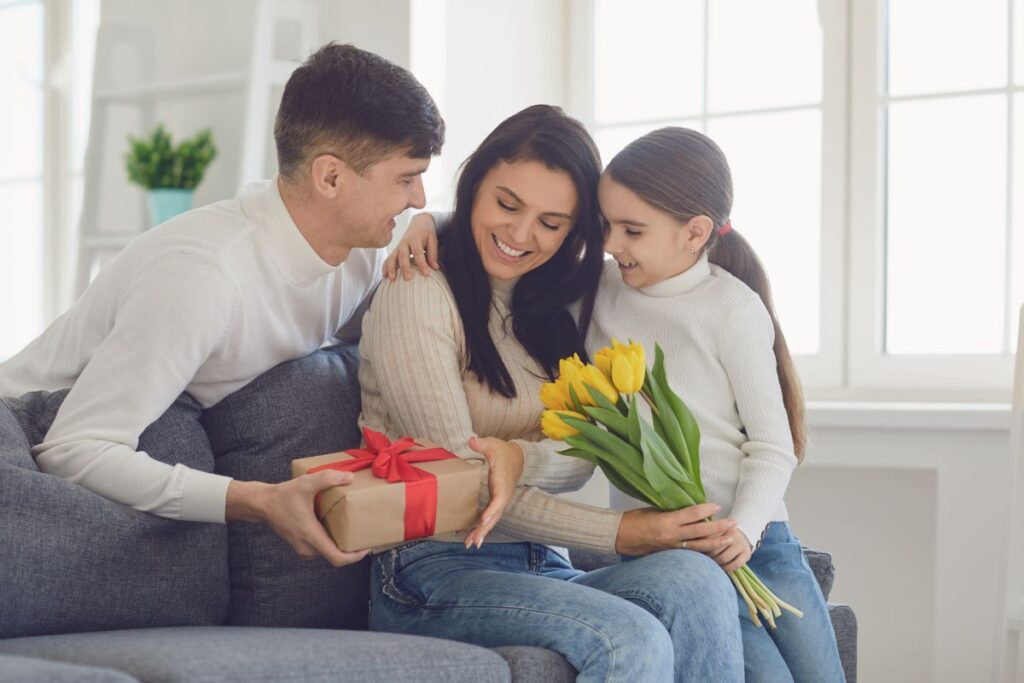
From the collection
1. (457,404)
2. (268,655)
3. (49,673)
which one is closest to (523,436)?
(457,404)

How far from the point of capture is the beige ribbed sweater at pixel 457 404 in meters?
A: 1.67

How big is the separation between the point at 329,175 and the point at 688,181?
58 cm

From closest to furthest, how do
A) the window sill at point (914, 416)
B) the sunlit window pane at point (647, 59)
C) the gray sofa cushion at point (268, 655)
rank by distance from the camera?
1. the gray sofa cushion at point (268, 655)
2. the window sill at point (914, 416)
3. the sunlit window pane at point (647, 59)

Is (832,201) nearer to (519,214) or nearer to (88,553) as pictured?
(519,214)

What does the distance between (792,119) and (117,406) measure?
1952 mm

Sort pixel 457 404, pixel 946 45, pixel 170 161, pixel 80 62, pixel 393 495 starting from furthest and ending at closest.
Result: pixel 80 62, pixel 170 161, pixel 946 45, pixel 457 404, pixel 393 495

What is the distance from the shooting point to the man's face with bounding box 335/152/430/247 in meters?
1.76

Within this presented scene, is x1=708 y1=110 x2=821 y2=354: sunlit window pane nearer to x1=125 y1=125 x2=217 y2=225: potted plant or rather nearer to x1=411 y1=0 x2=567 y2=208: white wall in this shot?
x1=411 y1=0 x2=567 y2=208: white wall

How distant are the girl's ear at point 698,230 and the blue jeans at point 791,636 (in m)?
0.51

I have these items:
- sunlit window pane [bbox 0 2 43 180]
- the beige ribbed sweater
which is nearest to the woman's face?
the beige ribbed sweater

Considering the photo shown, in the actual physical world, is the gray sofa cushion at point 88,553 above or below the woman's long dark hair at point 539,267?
below

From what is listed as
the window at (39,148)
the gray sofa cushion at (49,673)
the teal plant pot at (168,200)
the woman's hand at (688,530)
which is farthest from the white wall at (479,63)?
the window at (39,148)

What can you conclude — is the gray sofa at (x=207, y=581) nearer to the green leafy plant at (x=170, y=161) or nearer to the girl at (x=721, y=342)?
the girl at (x=721, y=342)

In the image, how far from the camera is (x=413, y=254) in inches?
70.5
